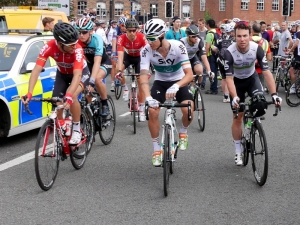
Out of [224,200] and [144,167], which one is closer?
[224,200]

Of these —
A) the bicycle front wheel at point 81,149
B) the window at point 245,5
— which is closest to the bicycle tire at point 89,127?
the bicycle front wheel at point 81,149

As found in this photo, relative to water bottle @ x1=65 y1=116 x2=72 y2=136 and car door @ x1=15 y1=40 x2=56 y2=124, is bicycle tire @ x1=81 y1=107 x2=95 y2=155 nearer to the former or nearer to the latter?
water bottle @ x1=65 y1=116 x2=72 y2=136

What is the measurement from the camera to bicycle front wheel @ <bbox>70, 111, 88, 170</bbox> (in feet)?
26.4

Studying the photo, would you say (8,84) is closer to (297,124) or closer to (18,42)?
(18,42)

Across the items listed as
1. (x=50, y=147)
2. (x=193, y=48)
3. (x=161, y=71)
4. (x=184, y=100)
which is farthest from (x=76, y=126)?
(x=193, y=48)

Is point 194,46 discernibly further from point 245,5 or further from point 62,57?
point 245,5

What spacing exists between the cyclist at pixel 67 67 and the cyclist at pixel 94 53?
2.62 feet

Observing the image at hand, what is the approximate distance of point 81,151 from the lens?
836cm

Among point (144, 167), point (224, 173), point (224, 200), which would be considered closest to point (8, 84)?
point (144, 167)

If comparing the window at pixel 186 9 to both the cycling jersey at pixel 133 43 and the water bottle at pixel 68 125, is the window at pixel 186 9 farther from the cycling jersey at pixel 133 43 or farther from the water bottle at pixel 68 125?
the water bottle at pixel 68 125

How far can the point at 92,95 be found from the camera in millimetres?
9672

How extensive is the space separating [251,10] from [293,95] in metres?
76.7

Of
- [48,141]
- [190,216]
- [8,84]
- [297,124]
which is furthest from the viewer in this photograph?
[297,124]

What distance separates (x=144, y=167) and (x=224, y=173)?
106 cm
